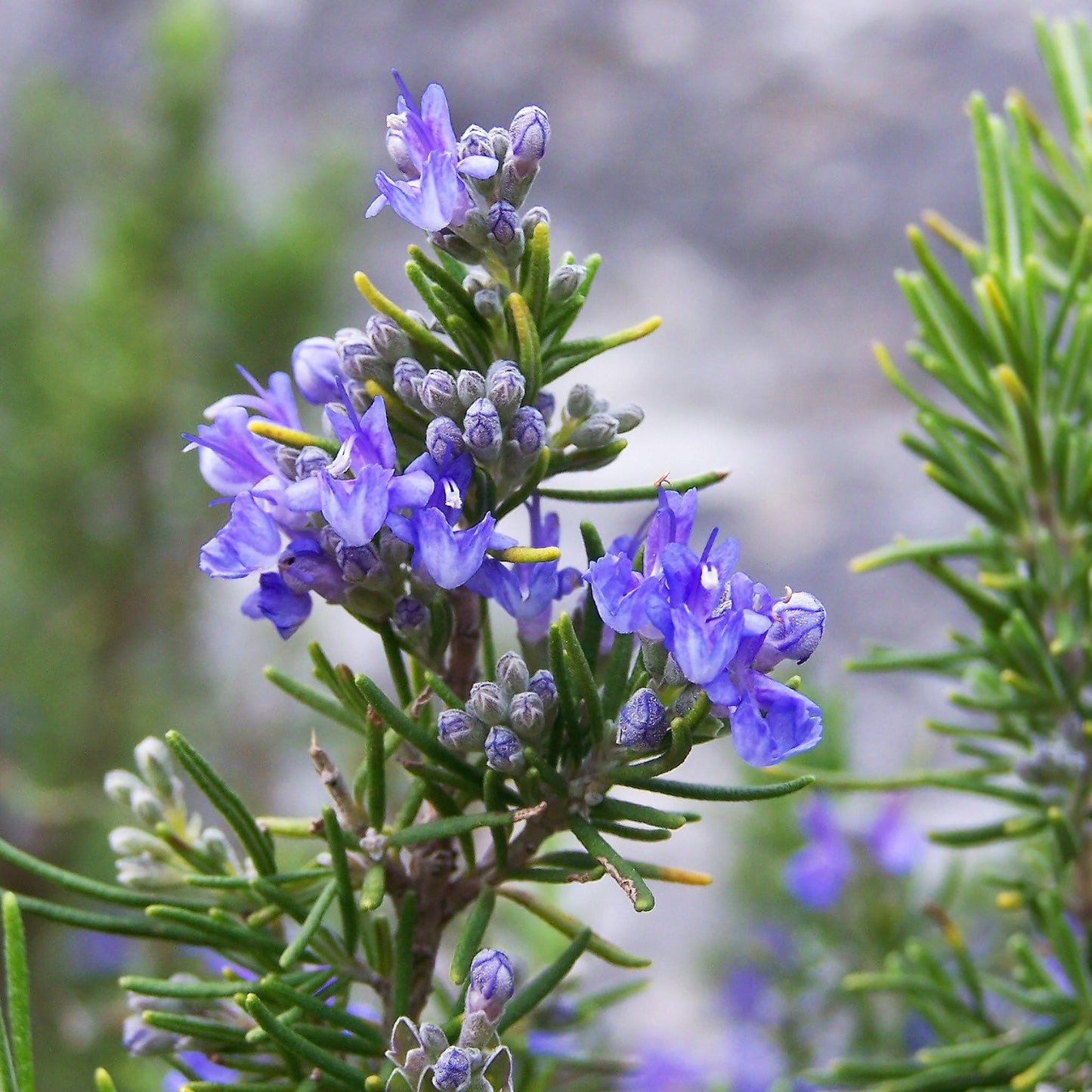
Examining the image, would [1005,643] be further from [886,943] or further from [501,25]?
[501,25]

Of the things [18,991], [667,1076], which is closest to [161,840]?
[18,991]

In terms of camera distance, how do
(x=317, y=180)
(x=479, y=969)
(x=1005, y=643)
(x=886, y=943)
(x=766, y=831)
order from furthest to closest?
(x=317, y=180) < (x=766, y=831) < (x=886, y=943) < (x=1005, y=643) < (x=479, y=969)

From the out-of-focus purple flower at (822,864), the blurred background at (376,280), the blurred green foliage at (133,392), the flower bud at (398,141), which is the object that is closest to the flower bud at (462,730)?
the flower bud at (398,141)

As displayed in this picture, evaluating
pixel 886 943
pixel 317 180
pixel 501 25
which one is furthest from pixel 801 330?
pixel 886 943

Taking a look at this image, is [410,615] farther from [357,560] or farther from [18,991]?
[18,991]

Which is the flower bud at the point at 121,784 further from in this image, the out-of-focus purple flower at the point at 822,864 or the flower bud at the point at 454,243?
the out-of-focus purple flower at the point at 822,864

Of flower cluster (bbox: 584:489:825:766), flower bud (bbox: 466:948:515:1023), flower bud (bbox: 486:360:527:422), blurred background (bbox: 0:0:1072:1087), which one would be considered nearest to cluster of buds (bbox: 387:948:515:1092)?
flower bud (bbox: 466:948:515:1023)
